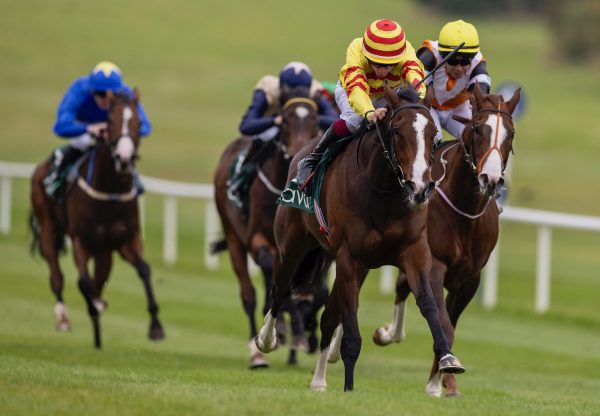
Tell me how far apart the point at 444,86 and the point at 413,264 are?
1.99 metres

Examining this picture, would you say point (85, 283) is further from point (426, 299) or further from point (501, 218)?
point (501, 218)

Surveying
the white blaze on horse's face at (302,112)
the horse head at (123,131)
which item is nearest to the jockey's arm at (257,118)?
the white blaze on horse's face at (302,112)

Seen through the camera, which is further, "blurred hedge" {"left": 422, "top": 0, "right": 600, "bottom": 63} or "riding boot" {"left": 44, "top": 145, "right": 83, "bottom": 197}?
"blurred hedge" {"left": 422, "top": 0, "right": 600, "bottom": 63}

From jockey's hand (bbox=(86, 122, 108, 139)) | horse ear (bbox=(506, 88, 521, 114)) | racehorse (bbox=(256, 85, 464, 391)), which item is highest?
horse ear (bbox=(506, 88, 521, 114))

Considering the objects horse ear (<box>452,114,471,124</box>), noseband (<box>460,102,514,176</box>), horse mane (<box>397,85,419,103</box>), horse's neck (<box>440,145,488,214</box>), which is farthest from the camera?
horse ear (<box>452,114,471,124</box>)

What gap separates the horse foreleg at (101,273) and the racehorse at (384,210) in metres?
4.51

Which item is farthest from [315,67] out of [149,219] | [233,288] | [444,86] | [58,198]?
[444,86]

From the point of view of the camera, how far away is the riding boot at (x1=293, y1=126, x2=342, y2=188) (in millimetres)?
9578

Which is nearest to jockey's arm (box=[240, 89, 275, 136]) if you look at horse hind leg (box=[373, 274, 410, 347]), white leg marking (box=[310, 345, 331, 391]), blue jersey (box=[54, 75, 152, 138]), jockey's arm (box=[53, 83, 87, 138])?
blue jersey (box=[54, 75, 152, 138])

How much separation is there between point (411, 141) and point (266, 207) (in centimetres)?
410

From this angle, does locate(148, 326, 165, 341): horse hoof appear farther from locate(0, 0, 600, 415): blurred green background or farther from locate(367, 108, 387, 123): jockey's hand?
locate(367, 108, 387, 123): jockey's hand

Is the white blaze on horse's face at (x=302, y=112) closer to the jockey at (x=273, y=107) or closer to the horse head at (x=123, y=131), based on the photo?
the jockey at (x=273, y=107)

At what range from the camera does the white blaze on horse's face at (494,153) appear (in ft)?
29.9

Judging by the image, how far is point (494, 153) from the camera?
916 cm
